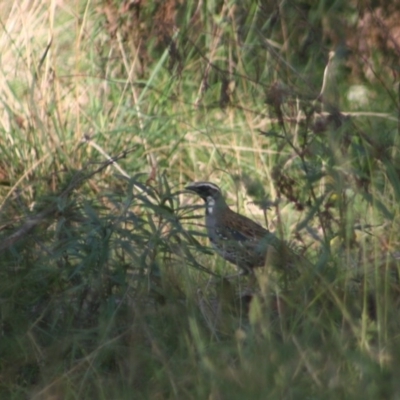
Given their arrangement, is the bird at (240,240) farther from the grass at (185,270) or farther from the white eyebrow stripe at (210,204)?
the grass at (185,270)

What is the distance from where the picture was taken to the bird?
4.62m

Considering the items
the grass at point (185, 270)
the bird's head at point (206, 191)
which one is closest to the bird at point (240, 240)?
the bird's head at point (206, 191)

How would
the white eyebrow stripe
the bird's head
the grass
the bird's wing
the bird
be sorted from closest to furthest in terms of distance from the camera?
the grass
the bird
the bird's wing
the white eyebrow stripe
the bird's head

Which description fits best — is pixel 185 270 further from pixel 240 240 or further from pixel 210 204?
pixel 210 204

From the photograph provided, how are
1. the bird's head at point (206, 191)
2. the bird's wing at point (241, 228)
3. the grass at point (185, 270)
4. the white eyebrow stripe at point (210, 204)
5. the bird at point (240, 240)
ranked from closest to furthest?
the grass at point (185, 270) → the bird at point (240, 240) → the bird's wing at point (241, 228) → the white eyebrow stripe at point (210, 204) → the bird's head at point (206, 191)

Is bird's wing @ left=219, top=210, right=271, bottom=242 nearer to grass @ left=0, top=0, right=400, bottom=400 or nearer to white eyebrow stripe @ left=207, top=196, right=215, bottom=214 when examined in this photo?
white eyebrow stripe @ left=207, top=196, right=215, bottom=214

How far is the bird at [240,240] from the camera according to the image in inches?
182

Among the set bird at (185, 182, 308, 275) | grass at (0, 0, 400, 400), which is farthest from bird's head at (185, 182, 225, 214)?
grass at (0, 0, 400, 400)

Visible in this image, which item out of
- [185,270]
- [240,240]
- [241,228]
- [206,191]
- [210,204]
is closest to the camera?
[185,270]

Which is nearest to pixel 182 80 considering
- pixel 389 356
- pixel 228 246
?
pixel 228 246

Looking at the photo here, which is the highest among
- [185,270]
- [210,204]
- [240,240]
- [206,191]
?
[206,191]

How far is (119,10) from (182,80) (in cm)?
65

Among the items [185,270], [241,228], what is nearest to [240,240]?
[241,228]

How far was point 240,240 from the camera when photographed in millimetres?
6348
